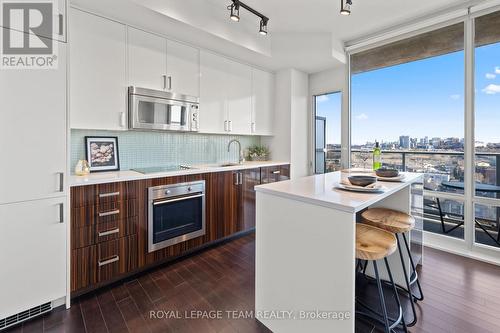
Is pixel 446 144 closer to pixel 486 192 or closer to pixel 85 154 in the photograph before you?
pixel 486 192

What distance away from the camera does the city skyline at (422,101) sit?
265 centimetres

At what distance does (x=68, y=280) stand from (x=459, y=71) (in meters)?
4.49

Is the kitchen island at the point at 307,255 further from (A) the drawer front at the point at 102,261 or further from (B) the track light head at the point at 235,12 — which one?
(B) the track light head at the point at 235,12

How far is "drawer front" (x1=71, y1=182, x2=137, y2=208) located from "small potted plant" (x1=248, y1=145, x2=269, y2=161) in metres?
2.16

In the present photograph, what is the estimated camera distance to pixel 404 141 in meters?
3.31

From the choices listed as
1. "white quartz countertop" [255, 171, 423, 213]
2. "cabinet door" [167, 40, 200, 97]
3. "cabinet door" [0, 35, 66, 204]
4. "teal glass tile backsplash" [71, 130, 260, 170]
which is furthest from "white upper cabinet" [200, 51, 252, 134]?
"white quartz countertop" [255, 171, 423, 213]

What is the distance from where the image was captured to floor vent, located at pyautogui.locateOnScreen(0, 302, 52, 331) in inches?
63.6

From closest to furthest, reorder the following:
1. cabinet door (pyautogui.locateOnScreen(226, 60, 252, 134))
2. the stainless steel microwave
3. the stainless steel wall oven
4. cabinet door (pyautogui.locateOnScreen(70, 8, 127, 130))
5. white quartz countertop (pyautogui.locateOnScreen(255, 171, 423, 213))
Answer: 1. white quartz countertop (pyautogui.locateOnScreen(255, 171, 423, 213))
2. cabinet door (pyautogui.locateOnScreen(70, 8, 127, 130))
3. the stainless steel wall oven
4. the stainless steel microwave
5. cabinet door (pyautogui.locateOnScreen(226, 60, 252, 134))

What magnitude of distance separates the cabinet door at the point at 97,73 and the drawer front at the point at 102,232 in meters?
0.93

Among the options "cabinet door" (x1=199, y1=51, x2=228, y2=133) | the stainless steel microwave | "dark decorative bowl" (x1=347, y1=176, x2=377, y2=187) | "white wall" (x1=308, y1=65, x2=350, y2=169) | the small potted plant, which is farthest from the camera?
the small potted plant

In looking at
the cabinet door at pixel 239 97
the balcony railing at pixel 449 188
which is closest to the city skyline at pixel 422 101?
the balcony railing at pixel 449 188

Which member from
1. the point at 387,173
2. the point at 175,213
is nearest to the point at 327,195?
the point at 387,173

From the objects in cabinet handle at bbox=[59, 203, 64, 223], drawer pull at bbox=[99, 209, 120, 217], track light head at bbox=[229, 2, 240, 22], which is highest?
track light head at bbox=[229, 2, 240, 22]

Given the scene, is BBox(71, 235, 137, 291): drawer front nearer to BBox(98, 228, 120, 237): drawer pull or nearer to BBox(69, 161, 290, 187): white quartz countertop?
BBox(98, 228, 120, 237): drawer pull
